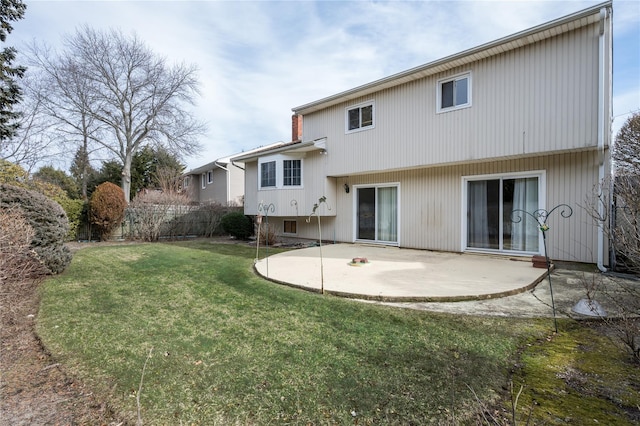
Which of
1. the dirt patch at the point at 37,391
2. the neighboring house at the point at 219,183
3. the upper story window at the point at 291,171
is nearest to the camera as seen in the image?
the dirt patch at the point at 37,391

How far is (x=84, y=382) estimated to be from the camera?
2.60 metres

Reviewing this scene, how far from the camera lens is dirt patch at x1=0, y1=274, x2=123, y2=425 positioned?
2.17 meters

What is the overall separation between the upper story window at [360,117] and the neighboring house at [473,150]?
0.04m

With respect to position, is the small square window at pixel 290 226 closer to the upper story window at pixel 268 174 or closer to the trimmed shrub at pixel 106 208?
the upper story window at pixel 268 174

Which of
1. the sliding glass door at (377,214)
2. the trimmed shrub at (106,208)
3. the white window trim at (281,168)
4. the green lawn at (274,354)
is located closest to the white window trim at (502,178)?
the sliding glass door at (377,214)

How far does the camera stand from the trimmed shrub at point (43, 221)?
547cm

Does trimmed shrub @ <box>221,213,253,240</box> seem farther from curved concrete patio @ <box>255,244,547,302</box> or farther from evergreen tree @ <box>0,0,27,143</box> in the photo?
evergreen tree @ <box>0,0,27,143</box>

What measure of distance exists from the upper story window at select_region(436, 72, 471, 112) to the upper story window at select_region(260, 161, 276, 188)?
6796 mm

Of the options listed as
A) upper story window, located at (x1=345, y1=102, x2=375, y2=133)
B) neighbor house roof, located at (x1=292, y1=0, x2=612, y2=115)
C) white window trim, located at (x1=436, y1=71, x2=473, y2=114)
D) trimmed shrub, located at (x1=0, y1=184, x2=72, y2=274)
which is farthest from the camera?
upper story window, located at (x1=345, y1=102, x2=375, y2=133)

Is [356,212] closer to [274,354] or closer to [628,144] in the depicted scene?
[628,144]

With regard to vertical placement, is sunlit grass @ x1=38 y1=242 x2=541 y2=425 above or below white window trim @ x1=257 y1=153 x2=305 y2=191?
below

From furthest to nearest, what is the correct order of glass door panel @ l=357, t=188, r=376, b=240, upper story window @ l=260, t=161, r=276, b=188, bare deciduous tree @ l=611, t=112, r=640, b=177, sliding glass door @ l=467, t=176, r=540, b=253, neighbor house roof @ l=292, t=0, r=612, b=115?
upper story window @ l=260, t=161, r=276, b=188 → glass door panel @ l=357, t=188, r=376, b=240 → bare deciduous tree @ l=611, t=112, r=640, b=177 → sliding glass door @ l=467, t=176, r=540, b=253 → neighbor house roof @ l=292, t=0, r=612, b=115

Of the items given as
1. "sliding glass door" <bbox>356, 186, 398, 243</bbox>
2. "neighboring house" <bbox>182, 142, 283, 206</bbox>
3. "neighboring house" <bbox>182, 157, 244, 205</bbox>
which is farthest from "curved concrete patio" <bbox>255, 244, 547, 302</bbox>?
"neighboring house" <bbox>182, 157, 244, 205</bbox>

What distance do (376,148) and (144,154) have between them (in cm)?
2407
